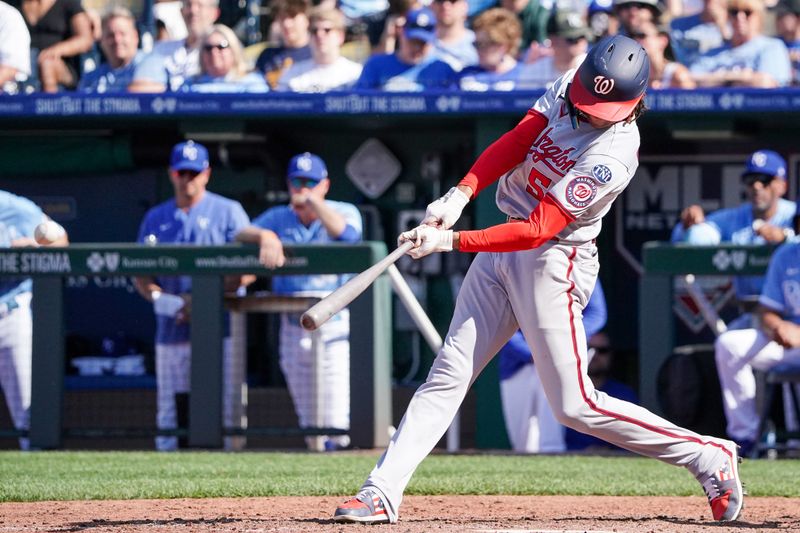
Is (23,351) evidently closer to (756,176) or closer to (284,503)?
(284,503)

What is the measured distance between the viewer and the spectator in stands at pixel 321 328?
702cm

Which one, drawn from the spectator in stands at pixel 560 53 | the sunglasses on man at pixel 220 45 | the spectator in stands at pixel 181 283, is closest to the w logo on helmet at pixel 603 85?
the spectator in stands at pixel 181 283

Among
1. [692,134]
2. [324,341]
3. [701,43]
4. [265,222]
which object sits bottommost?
[324,341]

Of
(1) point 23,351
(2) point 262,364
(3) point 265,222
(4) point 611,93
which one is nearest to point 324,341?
(2) point 262,364

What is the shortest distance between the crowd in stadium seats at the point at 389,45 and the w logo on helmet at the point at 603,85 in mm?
3777

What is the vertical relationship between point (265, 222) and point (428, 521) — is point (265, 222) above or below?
above

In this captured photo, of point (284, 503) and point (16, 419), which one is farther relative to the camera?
point (16, 419)

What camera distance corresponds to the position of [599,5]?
8.01 m

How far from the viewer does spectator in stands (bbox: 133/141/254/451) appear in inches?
279

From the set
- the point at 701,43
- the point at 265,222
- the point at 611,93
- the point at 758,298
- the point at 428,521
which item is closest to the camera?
the point at 611,93

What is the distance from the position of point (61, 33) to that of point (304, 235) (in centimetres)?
261

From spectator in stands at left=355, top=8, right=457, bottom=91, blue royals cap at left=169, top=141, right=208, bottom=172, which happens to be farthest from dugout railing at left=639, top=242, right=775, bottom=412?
blue royals cap at left=169, top=141, right=208, bottom=172

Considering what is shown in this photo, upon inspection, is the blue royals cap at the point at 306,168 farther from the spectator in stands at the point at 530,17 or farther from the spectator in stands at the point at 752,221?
the spectator in stands at the point at 752,221

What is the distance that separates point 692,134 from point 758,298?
4.28 feet
